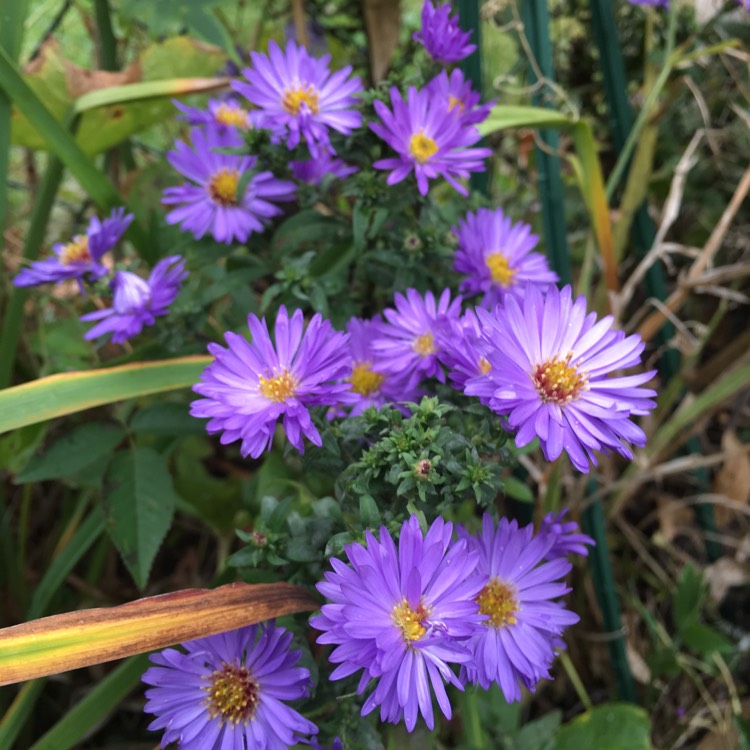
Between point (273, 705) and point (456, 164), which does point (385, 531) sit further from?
point (456, 164)

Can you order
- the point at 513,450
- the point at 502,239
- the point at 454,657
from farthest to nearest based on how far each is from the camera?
the point at 502,239 → the point at 513,450 → the point at 454,657

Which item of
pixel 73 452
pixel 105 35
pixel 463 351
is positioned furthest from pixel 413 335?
pixel 105 35

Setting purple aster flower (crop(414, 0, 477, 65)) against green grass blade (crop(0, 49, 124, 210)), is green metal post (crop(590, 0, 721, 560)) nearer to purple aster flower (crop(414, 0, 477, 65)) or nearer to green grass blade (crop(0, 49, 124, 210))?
purple aster flower (crop(414, 0, 477, 65))

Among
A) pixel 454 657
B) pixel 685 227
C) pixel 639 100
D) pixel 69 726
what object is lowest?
pixel 454 657

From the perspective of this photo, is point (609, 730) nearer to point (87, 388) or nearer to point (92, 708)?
point (92, 708)

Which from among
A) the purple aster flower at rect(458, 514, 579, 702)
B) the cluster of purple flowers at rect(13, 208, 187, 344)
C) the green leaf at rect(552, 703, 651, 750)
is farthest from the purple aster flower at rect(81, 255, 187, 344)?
the green leaf at rect(552, 703, 651, 750)

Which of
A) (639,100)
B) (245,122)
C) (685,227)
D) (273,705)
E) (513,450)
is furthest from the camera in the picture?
(685,227)

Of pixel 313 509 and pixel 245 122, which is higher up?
pixel 245 122

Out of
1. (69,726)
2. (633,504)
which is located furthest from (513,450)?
(633,504)
